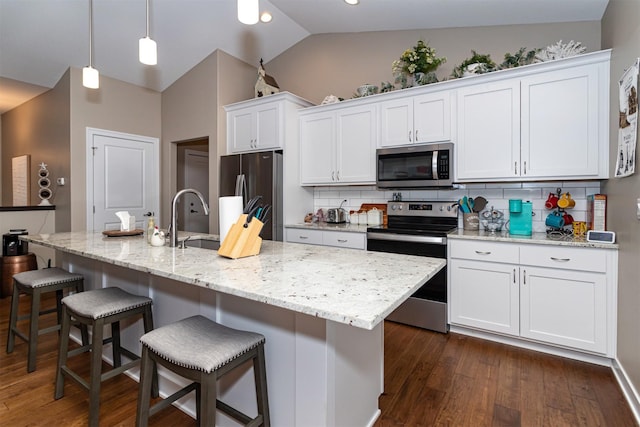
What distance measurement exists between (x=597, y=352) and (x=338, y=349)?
2.07 metres

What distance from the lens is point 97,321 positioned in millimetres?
1637

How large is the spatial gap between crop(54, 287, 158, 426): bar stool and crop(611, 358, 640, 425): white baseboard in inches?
103

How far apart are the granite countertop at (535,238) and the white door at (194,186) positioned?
4.10 m

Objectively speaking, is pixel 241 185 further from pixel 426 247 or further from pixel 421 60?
pixel 421 60

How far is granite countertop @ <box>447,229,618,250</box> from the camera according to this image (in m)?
2.26

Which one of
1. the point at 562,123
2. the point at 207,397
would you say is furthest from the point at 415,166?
the point at 207,397

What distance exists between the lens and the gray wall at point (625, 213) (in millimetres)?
1836

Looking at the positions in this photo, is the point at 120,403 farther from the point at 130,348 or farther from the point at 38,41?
the point at 38,41

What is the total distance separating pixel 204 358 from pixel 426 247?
7.06ft

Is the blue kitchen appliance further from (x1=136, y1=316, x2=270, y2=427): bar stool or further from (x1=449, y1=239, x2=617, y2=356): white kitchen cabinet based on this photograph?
(x1=136, y1=316, x2=270, y2=427): bar stool

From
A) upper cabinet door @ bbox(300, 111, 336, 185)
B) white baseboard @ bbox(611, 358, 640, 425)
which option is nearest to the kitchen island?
white baseboard @ bbox(611, 358, 640, 425)

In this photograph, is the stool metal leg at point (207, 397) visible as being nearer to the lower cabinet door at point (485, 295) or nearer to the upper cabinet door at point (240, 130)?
the lower cabinet door at point (485, 295)

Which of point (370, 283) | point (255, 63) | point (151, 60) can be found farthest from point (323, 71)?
point (370, 283)

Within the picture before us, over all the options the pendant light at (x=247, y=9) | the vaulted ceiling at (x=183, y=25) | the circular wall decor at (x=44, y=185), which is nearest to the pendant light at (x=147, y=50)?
the pendant light at (x=247, y=9)
